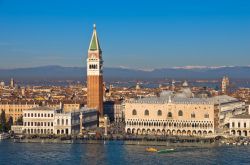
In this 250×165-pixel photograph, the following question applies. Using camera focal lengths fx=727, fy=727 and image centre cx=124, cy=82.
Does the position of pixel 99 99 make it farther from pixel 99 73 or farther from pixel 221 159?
pixel 221 159

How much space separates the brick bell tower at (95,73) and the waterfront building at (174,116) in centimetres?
502

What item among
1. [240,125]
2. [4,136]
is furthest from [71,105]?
[240,125]

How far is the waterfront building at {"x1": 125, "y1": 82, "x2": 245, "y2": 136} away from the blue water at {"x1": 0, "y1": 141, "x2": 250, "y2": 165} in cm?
611

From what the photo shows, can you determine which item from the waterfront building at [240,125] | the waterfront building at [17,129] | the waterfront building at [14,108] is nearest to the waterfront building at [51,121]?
the waterfront building at [17,129]

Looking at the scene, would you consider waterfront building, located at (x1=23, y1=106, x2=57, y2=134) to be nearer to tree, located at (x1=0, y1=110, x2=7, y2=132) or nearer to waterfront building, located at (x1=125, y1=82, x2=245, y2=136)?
tree, located at (x1=0, y1=110, x2=7, y2=132)

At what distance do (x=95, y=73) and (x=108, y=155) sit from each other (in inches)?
670

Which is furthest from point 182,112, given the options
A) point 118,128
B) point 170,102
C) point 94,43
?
point 94,43

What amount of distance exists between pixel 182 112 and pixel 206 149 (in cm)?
791

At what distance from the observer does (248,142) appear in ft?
146

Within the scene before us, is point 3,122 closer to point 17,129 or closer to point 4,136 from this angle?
point 17,129

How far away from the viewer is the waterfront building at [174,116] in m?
49.0

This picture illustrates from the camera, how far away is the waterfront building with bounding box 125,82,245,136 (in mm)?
48969

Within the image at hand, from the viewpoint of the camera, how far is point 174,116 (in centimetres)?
4981

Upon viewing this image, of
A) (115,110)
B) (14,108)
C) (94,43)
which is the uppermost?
(94,43)
